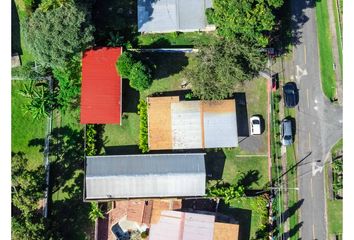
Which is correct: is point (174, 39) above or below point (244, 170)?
above

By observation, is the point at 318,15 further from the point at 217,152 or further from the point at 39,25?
the point at 39,25

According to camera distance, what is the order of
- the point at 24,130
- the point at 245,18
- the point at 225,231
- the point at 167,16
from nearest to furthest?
the point at 245,18
the point at 225,231
the point at 167,16
the point at 24,130

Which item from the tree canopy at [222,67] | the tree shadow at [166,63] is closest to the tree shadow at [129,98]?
the tree shadow at [166,63]

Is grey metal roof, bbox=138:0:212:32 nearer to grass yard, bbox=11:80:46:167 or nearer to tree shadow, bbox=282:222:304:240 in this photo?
grass yard, bbox=11:80:46:167

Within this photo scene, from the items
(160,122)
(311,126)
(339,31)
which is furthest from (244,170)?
(339,31)

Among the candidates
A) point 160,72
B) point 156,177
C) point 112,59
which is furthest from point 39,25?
point 156,177

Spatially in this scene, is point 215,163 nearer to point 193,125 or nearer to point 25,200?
point 193,125
